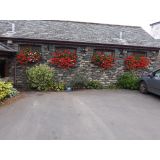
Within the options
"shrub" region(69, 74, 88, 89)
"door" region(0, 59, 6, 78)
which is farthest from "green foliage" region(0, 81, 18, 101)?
"shrub" region(69, 74, 88, 89)

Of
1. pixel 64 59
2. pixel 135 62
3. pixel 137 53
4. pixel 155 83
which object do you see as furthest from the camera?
pixel 137 53

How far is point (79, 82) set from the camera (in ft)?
38.2

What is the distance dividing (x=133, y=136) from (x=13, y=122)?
3430mm

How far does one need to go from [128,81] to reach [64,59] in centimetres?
390

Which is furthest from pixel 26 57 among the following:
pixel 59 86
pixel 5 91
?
pixel 5 91

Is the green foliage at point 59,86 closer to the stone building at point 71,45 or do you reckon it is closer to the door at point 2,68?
the stone building at point 71,45

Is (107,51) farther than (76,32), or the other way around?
(76,32)

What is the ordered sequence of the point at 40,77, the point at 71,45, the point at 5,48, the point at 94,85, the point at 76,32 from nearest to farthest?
the point at 5,48
the point at 40,77
the point at 71,45
the point at 94,85
the point at 76,32

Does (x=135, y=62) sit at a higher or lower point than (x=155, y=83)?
higher

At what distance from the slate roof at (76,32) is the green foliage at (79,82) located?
2143 mm

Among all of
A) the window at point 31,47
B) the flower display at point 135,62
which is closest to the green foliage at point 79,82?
the window at point 31,47

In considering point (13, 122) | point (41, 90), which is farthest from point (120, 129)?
point (41, 90)

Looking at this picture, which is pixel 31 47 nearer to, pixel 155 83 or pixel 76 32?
pixel 76 32

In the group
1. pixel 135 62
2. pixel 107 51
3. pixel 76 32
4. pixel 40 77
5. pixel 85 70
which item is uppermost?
pixel 76 32
